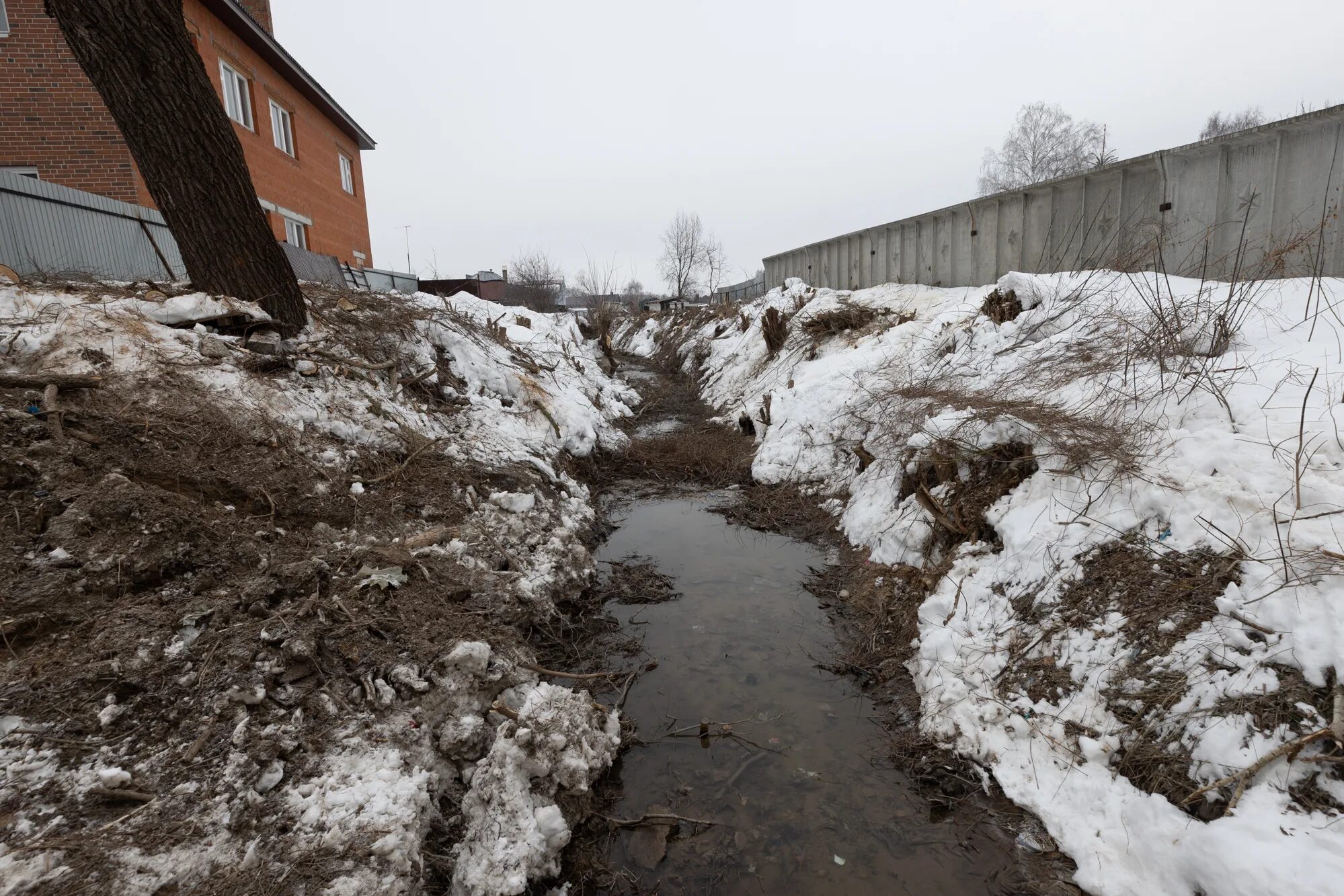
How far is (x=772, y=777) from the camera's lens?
10.9 feet

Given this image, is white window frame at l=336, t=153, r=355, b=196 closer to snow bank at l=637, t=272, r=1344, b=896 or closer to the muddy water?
snow bank at l=637, t=272, r=1344, b=896

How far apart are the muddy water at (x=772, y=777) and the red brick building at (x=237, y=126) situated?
8.79 metres

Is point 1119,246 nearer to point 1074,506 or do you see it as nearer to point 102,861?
point 1074,506

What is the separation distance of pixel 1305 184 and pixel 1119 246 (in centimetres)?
186

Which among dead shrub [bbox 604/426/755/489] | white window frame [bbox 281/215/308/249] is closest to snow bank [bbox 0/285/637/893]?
dead shrub [bbox 604/426/755/489]

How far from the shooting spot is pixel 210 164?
5180 millimetres

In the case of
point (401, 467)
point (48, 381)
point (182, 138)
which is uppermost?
point (182, 138)

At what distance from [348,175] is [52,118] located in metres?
10.3

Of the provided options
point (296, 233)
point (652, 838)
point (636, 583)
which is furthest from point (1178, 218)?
point (296, 233)

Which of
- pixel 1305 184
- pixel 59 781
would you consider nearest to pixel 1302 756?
pixel 59 781

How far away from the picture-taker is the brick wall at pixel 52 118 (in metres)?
10.0

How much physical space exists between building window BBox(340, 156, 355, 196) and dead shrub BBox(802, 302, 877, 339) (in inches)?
642

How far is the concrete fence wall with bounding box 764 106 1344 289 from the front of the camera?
20.5ft

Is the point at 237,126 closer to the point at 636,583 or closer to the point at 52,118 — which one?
the point at 52,118
